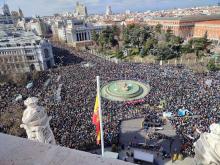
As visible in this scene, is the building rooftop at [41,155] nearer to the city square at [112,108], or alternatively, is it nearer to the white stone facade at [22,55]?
the city square at [112,108]

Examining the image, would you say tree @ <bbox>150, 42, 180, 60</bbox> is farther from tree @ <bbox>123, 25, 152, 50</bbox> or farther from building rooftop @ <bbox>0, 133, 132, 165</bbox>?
building rooftop @ <bbox>0, 133, 132, 165</bbox>

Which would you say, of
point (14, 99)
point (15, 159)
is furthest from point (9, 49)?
point (15, 159)

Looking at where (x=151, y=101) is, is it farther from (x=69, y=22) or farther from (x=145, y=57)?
(x=69, y=22)

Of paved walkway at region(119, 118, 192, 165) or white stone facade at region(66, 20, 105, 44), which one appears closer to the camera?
paved walkway at region(119, 118, 192, 165)

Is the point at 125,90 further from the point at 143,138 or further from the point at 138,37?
the point at 138,37

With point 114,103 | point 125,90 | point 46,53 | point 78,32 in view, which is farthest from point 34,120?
point 78,32

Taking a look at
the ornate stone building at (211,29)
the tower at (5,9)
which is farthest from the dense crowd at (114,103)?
the tower at (5,9)

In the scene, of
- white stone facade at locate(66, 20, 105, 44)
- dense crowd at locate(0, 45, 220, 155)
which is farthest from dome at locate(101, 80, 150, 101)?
white stone facade at locate(66, 20, 105, 44)
